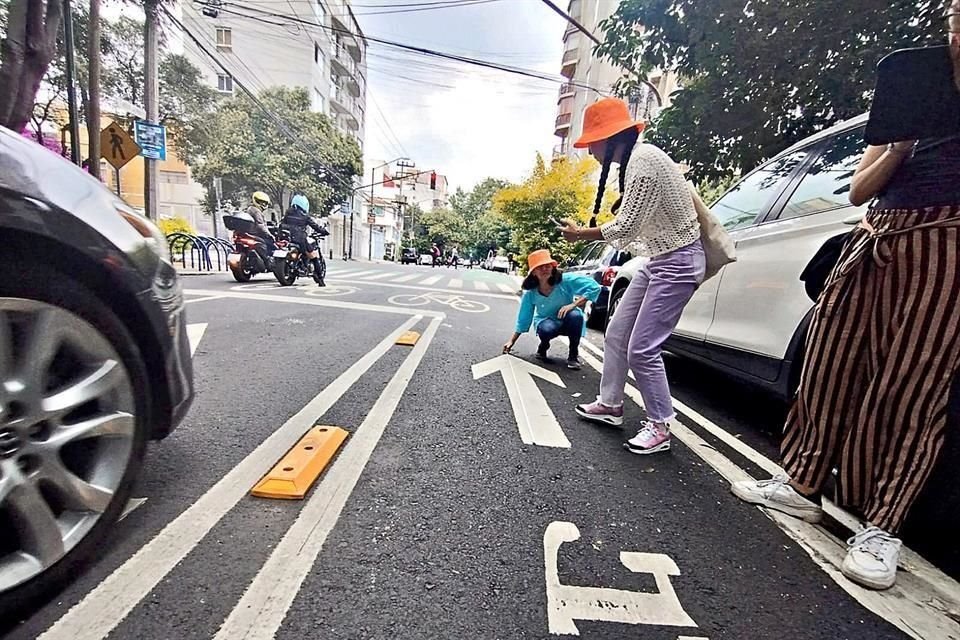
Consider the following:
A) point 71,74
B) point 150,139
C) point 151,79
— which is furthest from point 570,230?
point 151,79

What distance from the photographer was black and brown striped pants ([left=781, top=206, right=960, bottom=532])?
154cm

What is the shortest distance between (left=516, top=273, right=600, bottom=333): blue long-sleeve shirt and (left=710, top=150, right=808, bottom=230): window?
1.24 m

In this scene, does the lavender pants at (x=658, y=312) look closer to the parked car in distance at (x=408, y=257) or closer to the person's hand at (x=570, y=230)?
the person's hand at (x=570, y=230)

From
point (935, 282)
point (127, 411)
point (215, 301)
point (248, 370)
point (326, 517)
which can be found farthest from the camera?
point (215, 301)

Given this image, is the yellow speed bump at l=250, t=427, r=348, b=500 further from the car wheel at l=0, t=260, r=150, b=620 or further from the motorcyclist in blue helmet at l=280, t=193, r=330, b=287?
the motorcyclist in blue helmet at l=280, t=193, r=330, b=287

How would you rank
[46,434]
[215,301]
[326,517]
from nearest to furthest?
1. [46,434]
2. [326,517]
3. [215,301]

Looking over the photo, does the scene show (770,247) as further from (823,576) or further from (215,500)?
(215,500)

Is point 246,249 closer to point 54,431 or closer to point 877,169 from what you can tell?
point 54,431

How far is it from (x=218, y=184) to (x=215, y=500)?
24.9 meters

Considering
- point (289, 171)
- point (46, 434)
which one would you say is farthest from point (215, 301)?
point (289, 171)

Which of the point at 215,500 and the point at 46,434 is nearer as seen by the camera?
the point at 46,434

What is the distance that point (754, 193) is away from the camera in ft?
11.4

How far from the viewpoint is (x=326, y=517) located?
65.7 inches

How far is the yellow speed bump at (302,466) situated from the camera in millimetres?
1777
